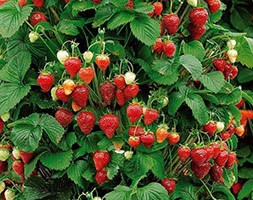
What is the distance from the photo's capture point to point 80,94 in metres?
2.13

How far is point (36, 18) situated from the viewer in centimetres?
229

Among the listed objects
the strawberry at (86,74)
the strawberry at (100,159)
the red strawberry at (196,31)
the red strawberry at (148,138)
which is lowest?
the strawberry at (100,159)

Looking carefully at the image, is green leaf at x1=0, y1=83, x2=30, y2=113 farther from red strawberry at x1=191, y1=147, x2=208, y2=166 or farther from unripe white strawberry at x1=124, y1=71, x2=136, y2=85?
red strawberry at x1=191, y1=147, x2=208, y2=166

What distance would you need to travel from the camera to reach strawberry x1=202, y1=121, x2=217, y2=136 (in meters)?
2.38

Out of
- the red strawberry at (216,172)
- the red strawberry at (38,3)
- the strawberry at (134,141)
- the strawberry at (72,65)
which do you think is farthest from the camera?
the red strawberry at (216,172)

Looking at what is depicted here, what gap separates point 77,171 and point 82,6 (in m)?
0.54

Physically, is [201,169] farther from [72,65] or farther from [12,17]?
[12,17]

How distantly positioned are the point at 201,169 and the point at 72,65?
2.04 feet

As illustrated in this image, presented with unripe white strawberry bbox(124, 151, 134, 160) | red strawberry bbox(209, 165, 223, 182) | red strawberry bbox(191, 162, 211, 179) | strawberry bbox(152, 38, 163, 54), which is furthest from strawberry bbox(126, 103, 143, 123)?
red strawberry bbox(209, 165, 223, 182)

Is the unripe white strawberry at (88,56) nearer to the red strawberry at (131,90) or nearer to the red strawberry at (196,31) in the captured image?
the red strawberry at (131,90)

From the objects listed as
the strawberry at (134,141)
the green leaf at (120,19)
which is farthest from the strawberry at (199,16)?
the strawberry at (134,141)

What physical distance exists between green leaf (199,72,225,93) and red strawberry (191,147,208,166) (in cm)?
21

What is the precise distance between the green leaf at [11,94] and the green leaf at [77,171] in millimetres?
285

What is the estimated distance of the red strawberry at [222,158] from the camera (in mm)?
2377
